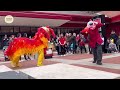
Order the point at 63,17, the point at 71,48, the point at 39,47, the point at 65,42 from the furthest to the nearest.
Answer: the point at 63,17 → the point at 71,48 → the point at 65,42 → the point at 39,47

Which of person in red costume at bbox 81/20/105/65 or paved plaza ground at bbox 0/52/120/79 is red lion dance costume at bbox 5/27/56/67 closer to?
paved plaza ground at bbox 0/52/120/79

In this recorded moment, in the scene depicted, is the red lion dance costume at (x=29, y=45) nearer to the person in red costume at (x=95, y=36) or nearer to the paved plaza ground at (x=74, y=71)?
the paved plaza ground at (x=74, y=71)

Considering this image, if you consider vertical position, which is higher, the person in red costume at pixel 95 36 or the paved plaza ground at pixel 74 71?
the person in red costume at pixel 95 36

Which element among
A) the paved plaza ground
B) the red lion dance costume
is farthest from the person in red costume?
the red lion dance costume

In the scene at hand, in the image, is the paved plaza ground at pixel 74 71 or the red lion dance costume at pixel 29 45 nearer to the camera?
the paved plaza ground at pixel 74 71

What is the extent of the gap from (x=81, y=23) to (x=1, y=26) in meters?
9.08

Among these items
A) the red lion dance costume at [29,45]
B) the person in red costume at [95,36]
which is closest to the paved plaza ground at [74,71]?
the person in red costume at [95,36]

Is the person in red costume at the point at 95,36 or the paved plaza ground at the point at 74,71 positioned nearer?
the paved plaza ground at the point at 74,71

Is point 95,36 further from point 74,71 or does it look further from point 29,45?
point 29,45

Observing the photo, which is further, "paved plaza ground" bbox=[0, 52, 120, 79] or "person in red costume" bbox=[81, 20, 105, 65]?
"person in red costume" bbox=[81, 20, 105, 65]

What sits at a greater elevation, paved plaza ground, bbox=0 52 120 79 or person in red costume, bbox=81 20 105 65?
person in red costume, bbox=81 20 105 65
